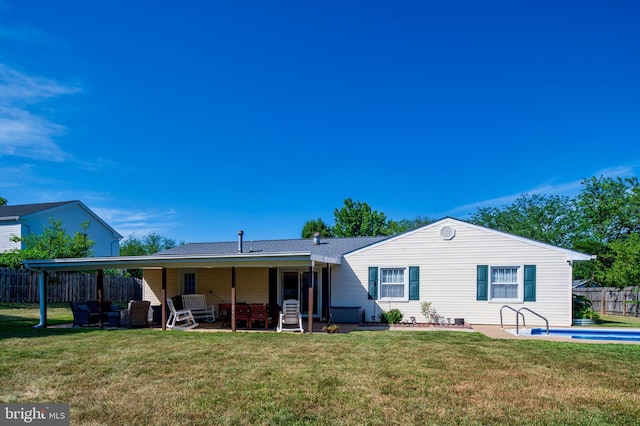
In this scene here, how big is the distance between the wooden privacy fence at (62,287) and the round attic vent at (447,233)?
1745 cm

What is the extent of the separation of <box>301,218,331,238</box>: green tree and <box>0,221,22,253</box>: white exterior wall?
21.5 metres

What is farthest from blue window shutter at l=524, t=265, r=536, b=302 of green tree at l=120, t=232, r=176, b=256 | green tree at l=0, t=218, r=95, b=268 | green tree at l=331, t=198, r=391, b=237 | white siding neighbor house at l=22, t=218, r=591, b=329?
green tree at l=120, t=232, r=176, b=256

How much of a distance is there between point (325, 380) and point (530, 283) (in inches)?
424

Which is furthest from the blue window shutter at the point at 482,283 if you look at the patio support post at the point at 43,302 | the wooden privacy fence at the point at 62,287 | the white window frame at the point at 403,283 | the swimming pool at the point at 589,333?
the wooden privacy fence at the point at 62,287

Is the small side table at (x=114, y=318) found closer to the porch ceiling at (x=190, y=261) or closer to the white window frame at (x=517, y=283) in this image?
the porch ceiling at (x=190, y=261)

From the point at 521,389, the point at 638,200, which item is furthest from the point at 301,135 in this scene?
the point at 638,200

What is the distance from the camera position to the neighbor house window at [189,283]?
18547 millimetres

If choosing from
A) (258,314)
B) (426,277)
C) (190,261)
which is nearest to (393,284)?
(426,277)

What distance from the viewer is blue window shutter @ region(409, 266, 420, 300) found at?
15938mm

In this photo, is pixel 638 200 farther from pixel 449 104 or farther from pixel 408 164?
pixel 449 104

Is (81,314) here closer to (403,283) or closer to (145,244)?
(403,283)

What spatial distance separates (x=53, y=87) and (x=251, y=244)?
10.1 meters

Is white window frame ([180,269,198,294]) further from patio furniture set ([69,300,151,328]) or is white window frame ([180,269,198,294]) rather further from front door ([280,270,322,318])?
patio furniture set ([69,300,151,328])

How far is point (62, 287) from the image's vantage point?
21844 millimetres
